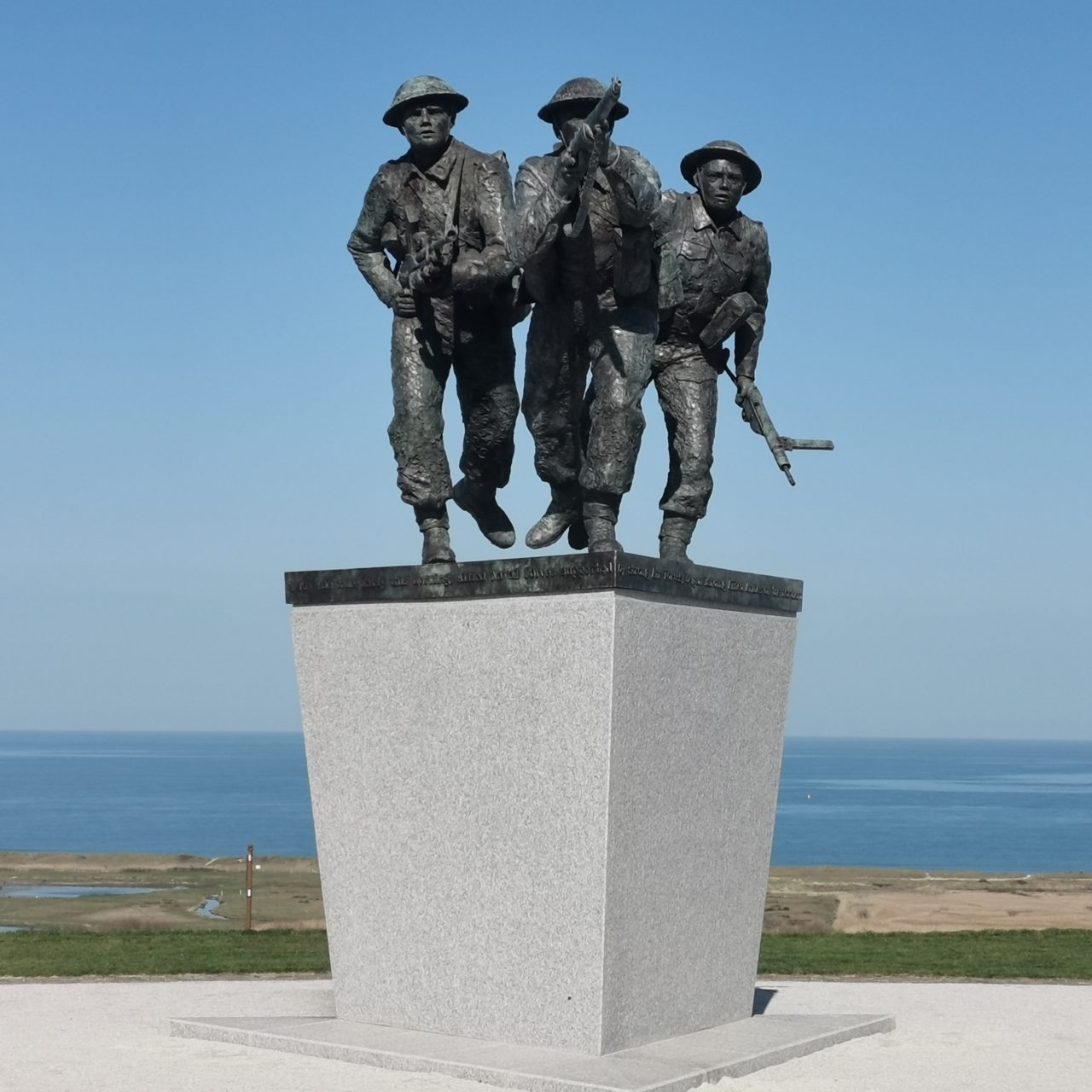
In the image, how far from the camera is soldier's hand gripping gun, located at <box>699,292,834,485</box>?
893cm

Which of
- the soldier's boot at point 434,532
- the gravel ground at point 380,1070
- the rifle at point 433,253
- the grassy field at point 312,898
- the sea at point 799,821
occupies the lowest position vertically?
the sea at point 799,821

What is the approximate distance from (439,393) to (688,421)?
140 cm

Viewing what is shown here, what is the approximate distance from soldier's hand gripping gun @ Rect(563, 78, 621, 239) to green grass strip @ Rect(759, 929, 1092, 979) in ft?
19.4

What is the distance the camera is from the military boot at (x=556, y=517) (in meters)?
8.60

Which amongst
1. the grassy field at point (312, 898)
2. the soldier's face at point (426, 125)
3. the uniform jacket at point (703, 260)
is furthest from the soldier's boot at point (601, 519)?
the grassy field at point (312, 898)

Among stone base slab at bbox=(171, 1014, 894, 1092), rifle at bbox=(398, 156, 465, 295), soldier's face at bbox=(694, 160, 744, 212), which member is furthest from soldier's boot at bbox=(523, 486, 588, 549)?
stone base slab at bbox=(171, 1014, 894, 1092)

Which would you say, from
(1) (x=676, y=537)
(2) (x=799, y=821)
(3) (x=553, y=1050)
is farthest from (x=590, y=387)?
(2) (x=799, y=821)

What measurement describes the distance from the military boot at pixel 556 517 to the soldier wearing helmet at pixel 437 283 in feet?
1.39

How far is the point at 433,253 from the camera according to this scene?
813 cm

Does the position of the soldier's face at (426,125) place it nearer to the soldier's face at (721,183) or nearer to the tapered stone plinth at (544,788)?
the soldier's face at (721,183)

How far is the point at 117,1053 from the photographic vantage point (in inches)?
300

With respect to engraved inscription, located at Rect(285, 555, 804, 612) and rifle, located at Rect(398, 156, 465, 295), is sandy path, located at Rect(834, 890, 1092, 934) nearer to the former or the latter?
engraved inscription, located at Rect(285, 555, 804, 612)

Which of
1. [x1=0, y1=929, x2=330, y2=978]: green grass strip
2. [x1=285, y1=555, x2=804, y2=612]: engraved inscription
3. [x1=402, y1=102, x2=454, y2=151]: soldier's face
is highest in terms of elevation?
[x1=402, y1=102, x2=454, y2=151]: soldier's face

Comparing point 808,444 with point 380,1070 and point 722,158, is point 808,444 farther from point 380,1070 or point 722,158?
point 380,1070
